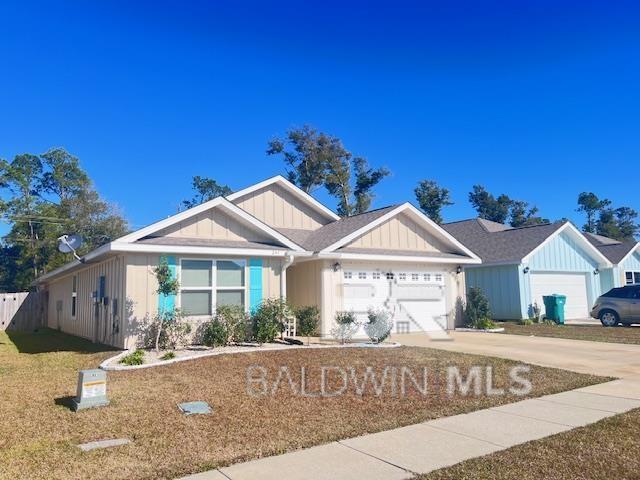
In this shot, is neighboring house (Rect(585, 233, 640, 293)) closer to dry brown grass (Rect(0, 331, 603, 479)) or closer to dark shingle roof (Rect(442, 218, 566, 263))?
dark shingle roof (Rect(442, 218, 566, 263))

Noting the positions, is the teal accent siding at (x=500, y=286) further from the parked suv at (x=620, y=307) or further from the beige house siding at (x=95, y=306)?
the beige house siding at (x=95, y=306)

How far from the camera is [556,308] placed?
66.7ft

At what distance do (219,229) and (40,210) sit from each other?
34.3 m

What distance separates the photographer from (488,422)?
5961 mm

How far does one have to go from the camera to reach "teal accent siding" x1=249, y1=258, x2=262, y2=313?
43.3 feet

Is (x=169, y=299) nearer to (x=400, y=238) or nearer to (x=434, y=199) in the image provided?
(x=400, y=238)

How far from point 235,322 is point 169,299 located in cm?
177

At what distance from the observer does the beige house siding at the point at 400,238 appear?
53.3 feet

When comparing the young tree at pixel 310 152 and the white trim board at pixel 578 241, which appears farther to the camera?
the young tree at pixel 310 152

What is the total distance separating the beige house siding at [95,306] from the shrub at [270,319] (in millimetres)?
3377

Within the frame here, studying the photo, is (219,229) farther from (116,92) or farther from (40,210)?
(40,210)

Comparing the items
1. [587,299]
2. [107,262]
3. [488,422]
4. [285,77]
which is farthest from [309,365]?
[587,299]

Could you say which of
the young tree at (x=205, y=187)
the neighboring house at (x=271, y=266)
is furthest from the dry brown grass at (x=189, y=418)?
the young tree at (x=205, y=187)

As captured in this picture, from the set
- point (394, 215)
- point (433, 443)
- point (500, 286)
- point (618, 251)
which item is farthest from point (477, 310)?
point (618, 251)
